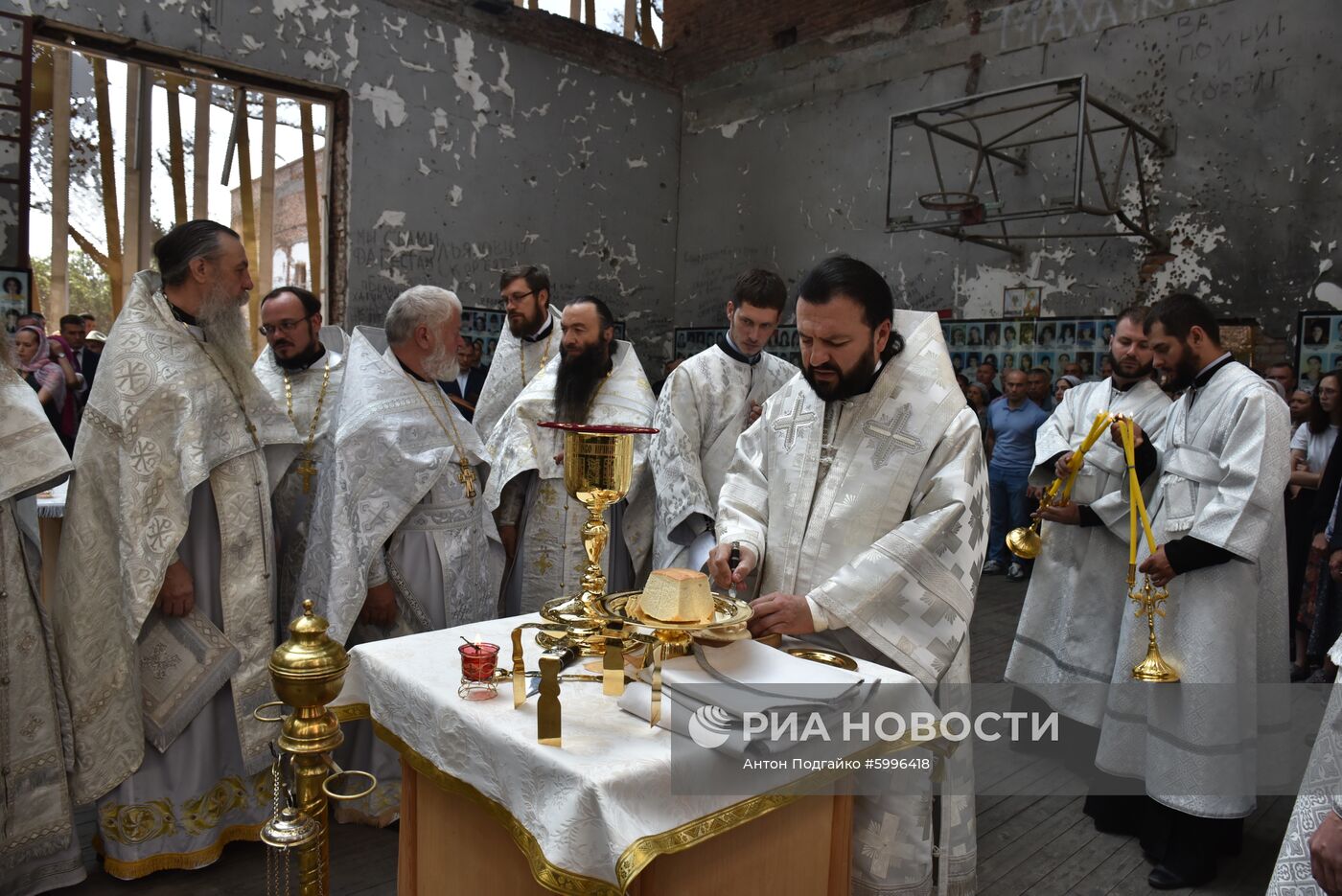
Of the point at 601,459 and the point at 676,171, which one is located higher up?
the point at 676,171

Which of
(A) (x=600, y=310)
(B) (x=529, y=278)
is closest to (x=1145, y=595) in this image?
(A) (x=600, y=310)

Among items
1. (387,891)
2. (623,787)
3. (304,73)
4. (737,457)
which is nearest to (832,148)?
(304,73)

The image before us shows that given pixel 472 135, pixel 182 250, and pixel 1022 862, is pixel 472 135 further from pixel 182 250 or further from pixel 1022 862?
pixel 1022 862

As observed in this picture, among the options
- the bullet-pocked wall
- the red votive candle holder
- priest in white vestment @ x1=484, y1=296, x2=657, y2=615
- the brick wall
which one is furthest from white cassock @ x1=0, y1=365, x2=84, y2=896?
the brick wall

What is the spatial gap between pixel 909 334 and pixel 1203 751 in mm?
1811

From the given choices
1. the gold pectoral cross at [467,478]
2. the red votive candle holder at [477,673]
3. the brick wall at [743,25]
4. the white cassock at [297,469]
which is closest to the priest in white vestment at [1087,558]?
the gold pectoral cross at [467,478]

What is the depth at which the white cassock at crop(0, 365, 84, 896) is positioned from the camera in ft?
8.91

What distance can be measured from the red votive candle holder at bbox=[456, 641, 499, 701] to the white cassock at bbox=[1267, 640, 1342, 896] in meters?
1.53

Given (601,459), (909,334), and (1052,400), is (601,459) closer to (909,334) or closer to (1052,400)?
(909,334)

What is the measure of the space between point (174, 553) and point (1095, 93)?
30.2ft

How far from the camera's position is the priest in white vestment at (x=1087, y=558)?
3.69m

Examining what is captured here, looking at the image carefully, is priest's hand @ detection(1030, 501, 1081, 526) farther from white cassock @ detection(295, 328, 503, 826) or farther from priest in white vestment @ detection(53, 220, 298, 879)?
priest in white vestment @ detection(53, 220, 298, 879)

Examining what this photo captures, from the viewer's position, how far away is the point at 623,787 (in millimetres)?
1460

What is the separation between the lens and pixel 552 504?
398cm
